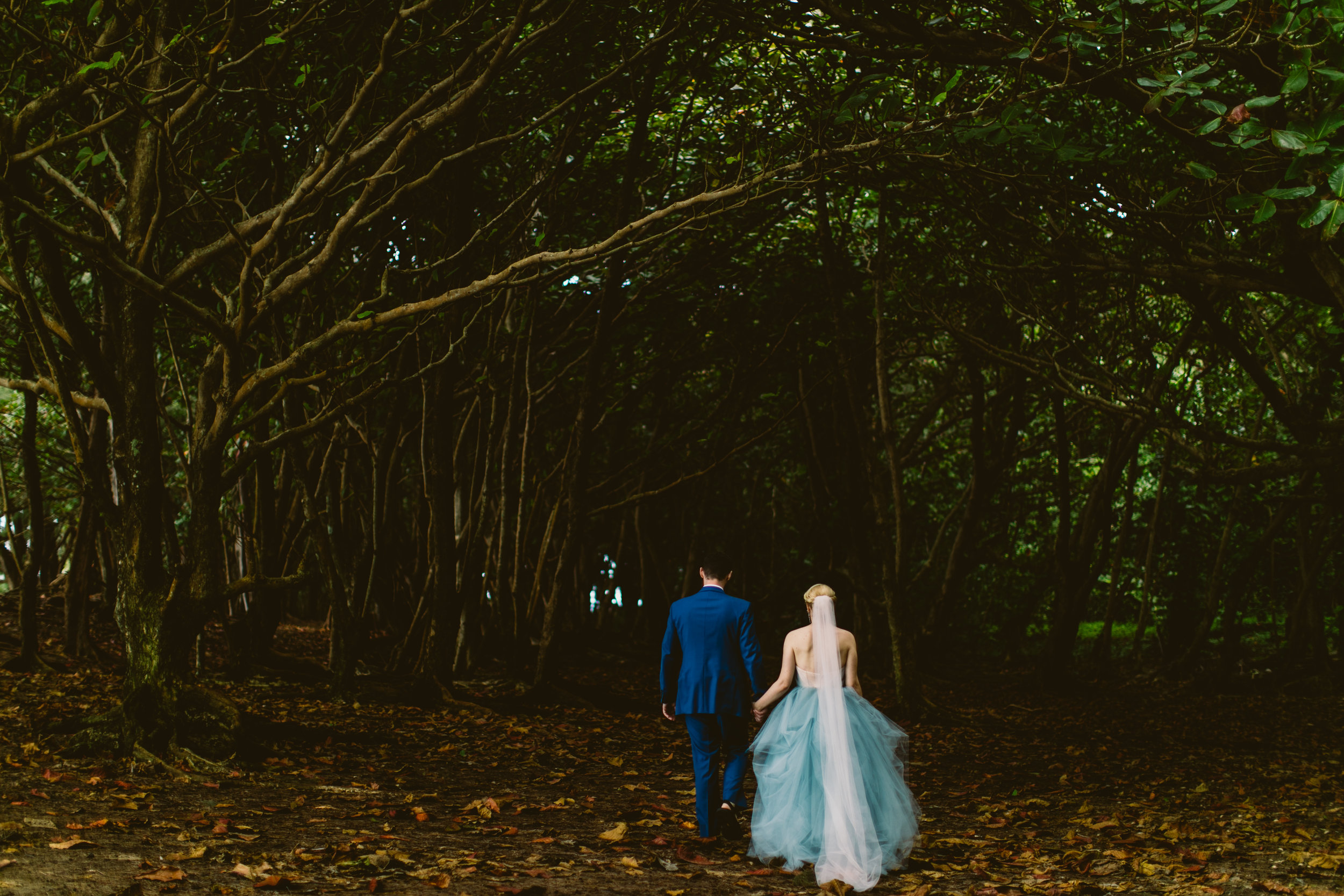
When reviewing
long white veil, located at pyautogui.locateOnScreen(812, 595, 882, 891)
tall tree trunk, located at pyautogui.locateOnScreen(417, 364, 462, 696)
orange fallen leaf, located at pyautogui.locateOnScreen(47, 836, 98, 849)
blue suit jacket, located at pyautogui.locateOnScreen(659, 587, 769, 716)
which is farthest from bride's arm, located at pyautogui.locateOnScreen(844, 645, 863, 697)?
tall tree trunk, located at pyautogui.locateOnScreen(417, 364, 462, 696)

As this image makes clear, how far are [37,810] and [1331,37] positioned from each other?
8078mm

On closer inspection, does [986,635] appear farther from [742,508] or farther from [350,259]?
[350,259]

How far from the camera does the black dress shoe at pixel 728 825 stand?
6258 mm

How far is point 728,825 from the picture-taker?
20.5ft

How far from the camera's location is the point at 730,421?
1505 centimetres

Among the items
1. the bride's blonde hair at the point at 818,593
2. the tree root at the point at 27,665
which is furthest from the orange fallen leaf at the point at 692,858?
the tree root at the point at 27,665

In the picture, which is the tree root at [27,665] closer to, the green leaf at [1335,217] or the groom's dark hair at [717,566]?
the groom's dark hair at [717,566]

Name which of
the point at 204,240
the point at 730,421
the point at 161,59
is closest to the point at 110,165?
the point at 204,240

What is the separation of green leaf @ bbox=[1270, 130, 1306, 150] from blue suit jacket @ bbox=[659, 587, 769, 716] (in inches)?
150

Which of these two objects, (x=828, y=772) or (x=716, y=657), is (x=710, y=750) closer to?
(x=716, y=657)

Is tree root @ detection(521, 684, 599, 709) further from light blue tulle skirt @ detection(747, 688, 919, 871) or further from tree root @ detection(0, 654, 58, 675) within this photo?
light blue tulle skirt @ detection(747, 688, 919, 871)

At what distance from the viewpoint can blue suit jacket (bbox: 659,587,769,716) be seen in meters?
6.11

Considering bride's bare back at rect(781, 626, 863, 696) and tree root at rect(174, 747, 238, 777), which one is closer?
bride's bare back at rect(781, 626, 863, 696)

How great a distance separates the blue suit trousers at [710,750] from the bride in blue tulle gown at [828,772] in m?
0.19
